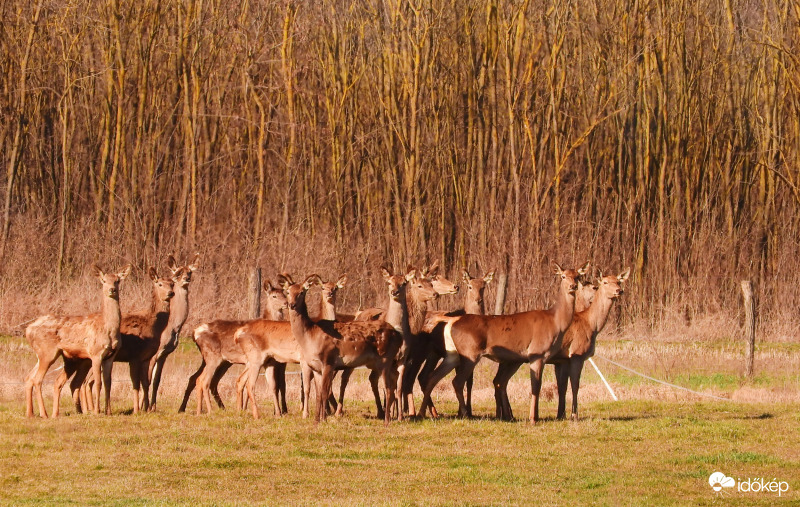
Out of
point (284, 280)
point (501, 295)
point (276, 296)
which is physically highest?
point (284, 280)

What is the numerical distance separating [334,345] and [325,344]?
4.6 inches

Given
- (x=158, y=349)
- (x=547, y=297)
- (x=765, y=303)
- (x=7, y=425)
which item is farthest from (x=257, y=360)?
(x=765, y=303)

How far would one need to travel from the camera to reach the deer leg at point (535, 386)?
15.3m

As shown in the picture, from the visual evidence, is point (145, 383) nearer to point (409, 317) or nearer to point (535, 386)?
point (409, 317)

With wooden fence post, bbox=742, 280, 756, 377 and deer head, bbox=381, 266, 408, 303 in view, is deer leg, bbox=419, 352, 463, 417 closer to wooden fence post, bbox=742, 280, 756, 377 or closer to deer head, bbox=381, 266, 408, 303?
deer head, bbox=381, 266, 408, 303

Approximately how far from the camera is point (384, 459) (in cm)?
1241

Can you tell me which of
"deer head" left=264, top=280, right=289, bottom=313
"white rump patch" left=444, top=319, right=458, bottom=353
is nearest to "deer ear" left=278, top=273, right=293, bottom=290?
"deer head" left=264, top=280, right=289, bottom=313

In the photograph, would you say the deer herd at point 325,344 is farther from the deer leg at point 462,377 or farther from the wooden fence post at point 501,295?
the wooden fence post at point 501,295

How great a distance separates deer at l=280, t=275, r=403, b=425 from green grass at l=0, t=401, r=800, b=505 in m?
0.65

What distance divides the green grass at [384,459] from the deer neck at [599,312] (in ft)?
4.48

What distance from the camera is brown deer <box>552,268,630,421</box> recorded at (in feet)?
53.3

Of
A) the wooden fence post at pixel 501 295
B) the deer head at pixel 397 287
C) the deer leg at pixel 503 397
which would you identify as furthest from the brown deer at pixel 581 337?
the wooden fence post at pixel 501 295

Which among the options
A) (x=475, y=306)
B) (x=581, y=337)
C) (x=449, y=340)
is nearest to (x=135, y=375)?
(x=449, y=340)

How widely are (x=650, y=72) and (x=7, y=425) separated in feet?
65.3
